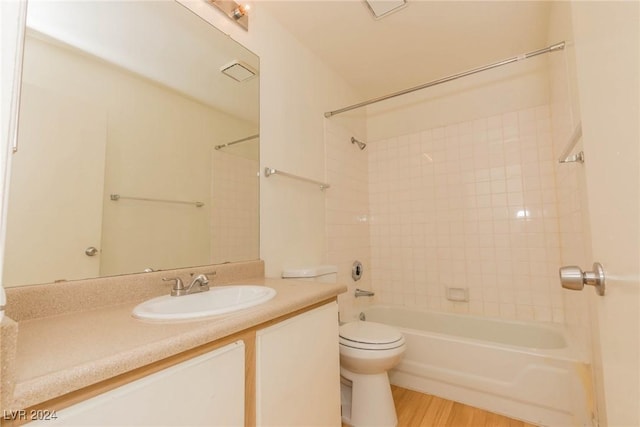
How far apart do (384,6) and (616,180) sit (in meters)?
1.72

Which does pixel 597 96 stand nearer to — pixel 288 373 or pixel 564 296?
pixel 288 373

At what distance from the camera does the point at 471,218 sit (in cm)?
235

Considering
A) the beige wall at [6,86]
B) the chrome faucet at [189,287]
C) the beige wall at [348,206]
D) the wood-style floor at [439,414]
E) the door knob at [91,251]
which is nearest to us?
the beige wall at [6,86]

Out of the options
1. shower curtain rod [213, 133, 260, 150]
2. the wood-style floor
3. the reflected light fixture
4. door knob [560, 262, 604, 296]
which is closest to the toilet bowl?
the wood-style floor

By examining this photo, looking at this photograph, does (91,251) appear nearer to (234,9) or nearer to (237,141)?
(237,141)

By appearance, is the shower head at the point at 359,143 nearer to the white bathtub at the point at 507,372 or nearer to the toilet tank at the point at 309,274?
the toilet tank at the point at 309,274

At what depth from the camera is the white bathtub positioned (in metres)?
1.49

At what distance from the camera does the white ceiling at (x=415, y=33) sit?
1.74 meters

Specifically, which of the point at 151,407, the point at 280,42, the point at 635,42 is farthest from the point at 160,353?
the point at 280,42

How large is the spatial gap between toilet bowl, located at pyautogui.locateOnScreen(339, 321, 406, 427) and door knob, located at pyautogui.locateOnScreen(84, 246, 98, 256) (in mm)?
1236

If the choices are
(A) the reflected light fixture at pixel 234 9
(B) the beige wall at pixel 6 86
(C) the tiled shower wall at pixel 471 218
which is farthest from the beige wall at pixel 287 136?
(B) the beige wall at pixel 6 86

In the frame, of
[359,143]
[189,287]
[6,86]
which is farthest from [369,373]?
[359,143]

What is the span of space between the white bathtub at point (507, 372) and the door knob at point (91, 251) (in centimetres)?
179

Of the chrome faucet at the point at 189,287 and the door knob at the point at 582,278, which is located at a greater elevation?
the door knob at the point at 582,278
